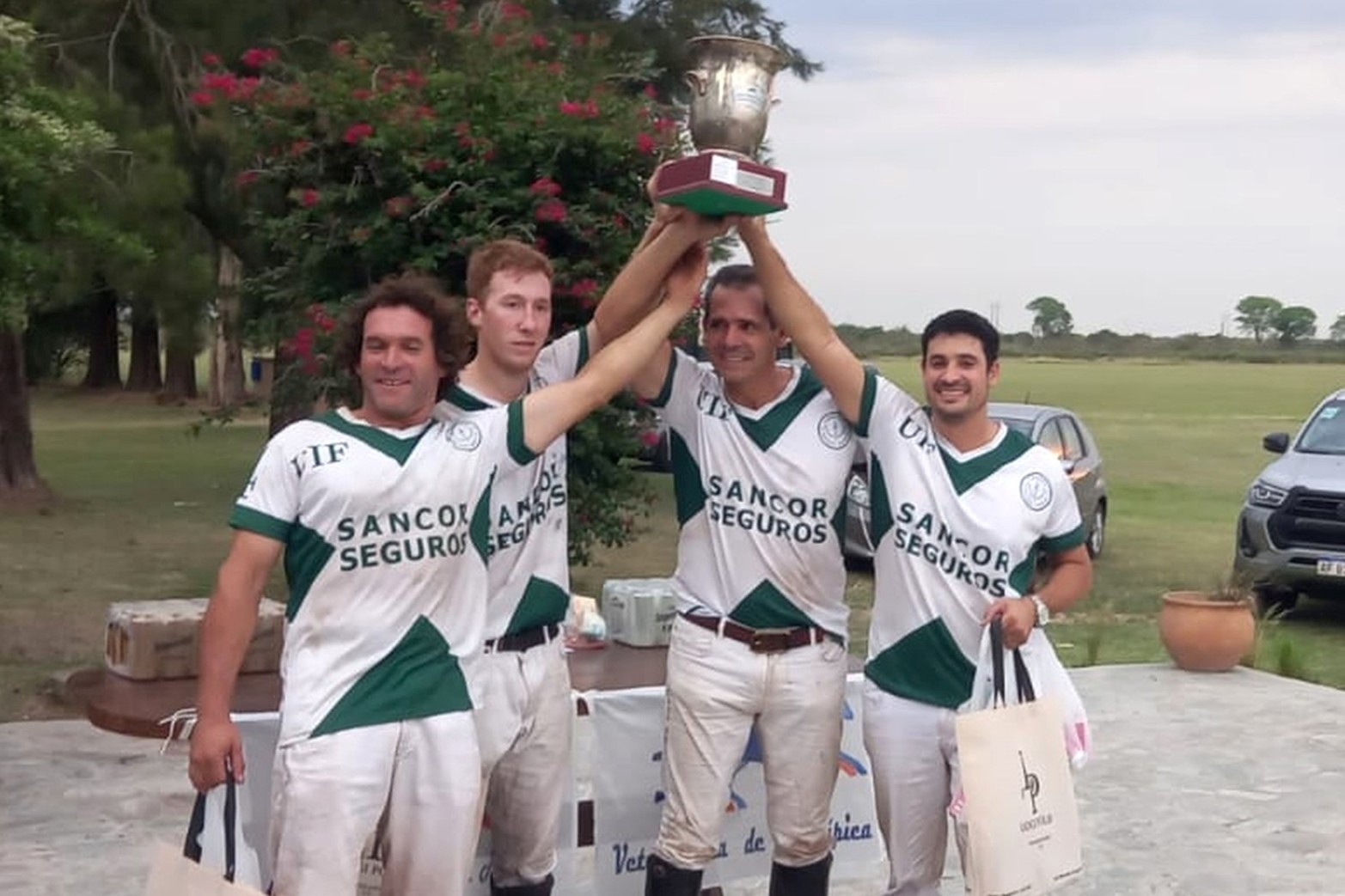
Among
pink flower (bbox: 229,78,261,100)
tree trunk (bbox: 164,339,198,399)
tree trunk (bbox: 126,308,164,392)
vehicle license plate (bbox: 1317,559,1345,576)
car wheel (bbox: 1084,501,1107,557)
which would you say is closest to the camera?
pink flower (bbox: 229,78,261,100)

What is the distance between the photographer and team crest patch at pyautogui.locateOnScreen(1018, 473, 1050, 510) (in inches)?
165

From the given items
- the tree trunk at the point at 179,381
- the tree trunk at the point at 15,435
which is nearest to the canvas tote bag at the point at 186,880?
the tree trunk at the point at 15,435

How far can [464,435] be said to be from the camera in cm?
370

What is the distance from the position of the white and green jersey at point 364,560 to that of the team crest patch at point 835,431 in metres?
1.04

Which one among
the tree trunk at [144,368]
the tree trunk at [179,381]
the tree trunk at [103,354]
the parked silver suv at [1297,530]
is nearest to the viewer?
the parked silver suv at [1297,530]

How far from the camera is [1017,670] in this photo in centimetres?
409

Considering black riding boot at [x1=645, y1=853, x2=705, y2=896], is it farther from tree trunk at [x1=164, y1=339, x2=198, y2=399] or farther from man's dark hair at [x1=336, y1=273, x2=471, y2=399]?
tree trunk at [x1=164, y1=339, x2=198, y2=399]

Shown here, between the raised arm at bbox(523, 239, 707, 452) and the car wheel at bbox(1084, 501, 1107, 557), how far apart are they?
12112 mm

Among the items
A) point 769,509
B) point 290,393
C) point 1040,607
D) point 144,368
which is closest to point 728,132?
point 769,509

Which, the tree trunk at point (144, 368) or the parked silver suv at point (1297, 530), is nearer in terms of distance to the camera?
the parked silver suv at point (1297, 530)

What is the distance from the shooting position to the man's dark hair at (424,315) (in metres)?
3.63

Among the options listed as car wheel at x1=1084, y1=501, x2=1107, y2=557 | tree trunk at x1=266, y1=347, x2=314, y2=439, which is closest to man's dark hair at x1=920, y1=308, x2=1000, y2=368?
tree trunk at x1=266, y1=347, x2=314, y2=439

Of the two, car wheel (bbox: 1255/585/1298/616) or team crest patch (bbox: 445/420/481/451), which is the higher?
team crest patch (bbox: 445/420/481/451)

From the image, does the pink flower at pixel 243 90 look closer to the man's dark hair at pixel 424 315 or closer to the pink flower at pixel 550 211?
the pink flower at pixel 550 211
